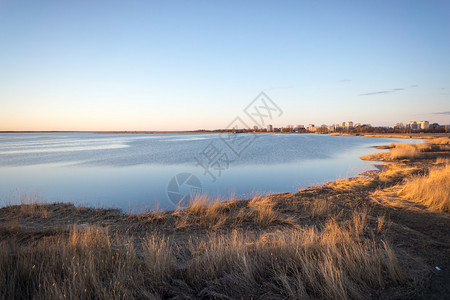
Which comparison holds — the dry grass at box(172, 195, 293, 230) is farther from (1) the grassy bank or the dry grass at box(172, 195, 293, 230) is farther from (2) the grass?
(2) the grass

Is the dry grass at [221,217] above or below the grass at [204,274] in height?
below

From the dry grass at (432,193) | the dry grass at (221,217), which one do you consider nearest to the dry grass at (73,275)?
the dry grass at (221,217)

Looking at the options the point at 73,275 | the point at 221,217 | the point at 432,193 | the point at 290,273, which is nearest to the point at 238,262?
the point at 290,273

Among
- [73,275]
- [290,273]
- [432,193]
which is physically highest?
[73,275]

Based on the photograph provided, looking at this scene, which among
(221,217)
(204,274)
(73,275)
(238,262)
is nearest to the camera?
(73,275)

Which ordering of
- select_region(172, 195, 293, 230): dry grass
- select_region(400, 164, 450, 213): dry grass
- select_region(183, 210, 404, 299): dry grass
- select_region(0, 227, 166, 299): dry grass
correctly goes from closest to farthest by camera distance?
select_region(0, 227, 166, 299): dry grass, select_region(183, 210, 404, 299): dry grass, select_region(172, 195, 293, 230): dry grass, select_region(400, 164, 450, 213): dry grass

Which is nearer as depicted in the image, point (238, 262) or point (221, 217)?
point (238, 262)

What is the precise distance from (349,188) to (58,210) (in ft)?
43.7

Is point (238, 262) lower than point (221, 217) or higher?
higher

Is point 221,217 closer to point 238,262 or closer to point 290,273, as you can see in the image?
point 238,262

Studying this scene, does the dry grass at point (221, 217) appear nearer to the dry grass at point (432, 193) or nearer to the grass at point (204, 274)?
the grass at point (204, 274)

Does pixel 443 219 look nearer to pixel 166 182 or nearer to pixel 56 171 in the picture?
pixel 166 182

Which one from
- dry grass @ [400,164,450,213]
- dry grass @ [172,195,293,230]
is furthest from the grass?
dry grass @ [400,164,450,213]

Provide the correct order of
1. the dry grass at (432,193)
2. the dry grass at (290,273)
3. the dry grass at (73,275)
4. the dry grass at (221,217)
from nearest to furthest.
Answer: the dry grass at (73,275) → the dry grass at (290,273) → the dry grass at (221,217) → the dry grass at (432,193)
